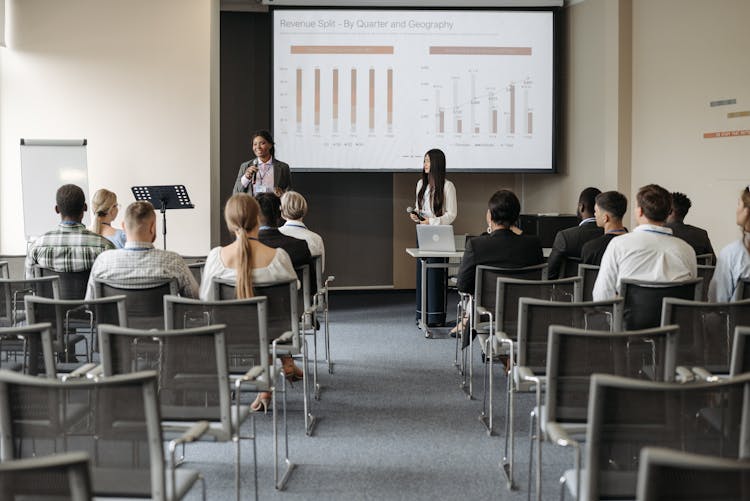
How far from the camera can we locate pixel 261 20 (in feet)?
30.7

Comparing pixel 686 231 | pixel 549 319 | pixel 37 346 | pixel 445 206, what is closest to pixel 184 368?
pixel 37 346

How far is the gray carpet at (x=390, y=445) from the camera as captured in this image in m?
3.50

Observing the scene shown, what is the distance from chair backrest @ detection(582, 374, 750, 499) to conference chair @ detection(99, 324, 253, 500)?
1215 millimetres

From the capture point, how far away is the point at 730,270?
3.93m

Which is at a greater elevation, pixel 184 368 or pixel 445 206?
pixel 445 206

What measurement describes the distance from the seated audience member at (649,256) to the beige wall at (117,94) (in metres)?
5.18

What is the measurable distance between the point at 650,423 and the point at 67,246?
11.9 ft

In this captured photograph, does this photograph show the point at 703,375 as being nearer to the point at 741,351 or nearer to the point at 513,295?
the point at 741,351

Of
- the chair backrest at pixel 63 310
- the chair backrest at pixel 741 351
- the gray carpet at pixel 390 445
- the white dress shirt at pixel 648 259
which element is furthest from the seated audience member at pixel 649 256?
the chair backrest at pixel 63 310

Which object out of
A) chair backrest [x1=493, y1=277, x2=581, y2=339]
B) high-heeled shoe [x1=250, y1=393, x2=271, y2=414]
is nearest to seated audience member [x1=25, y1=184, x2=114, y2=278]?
high-heeled shoe [x1=250, y1=393, x2=271, y2=414]

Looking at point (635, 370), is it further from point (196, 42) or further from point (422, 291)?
point (196, 42)

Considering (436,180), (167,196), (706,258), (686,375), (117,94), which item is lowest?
(686,375)

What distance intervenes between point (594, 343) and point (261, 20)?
7.66 metres

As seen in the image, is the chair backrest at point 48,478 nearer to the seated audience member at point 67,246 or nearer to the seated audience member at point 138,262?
the seated audience member at point 138,262
